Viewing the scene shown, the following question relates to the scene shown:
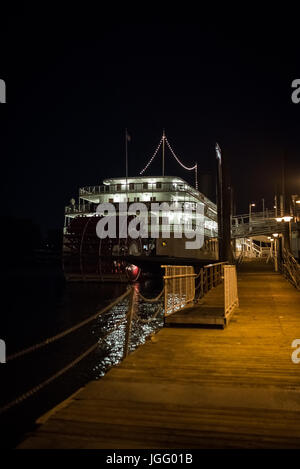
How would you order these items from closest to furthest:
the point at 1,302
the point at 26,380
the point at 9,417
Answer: the point at 9,417 → the point at 26,380 → the point at 1,302

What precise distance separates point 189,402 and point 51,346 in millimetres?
10113

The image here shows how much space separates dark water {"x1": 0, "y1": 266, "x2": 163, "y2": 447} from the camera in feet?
25.8

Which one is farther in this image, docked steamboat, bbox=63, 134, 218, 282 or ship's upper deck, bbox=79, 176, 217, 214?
ship's upper deck, bbox=79, 176, 217, 214

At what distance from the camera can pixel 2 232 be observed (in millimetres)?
81812

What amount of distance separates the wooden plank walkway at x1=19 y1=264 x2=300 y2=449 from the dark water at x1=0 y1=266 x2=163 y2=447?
134 inches

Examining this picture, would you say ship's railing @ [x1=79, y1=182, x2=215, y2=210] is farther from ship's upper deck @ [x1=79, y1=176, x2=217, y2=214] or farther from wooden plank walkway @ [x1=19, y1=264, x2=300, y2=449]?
wooden plank walkway @ [x1=19, y1=264, x2=300, y2=449]

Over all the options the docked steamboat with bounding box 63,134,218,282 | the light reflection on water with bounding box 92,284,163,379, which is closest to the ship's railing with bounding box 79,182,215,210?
the docked steamboat with bounding box 63,134,218,282

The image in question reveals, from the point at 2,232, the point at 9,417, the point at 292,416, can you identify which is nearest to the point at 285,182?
the point at 9,417

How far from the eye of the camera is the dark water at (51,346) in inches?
309

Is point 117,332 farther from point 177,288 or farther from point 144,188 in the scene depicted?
point 144,188

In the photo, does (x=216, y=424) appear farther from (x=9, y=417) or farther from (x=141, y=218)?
(x=141, y=218)

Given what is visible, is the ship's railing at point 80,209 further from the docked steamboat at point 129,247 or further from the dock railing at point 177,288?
the dock railing at point 177,288

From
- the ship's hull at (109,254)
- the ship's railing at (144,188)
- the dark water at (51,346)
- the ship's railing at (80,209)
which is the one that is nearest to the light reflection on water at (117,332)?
the dark water at (51,346)
